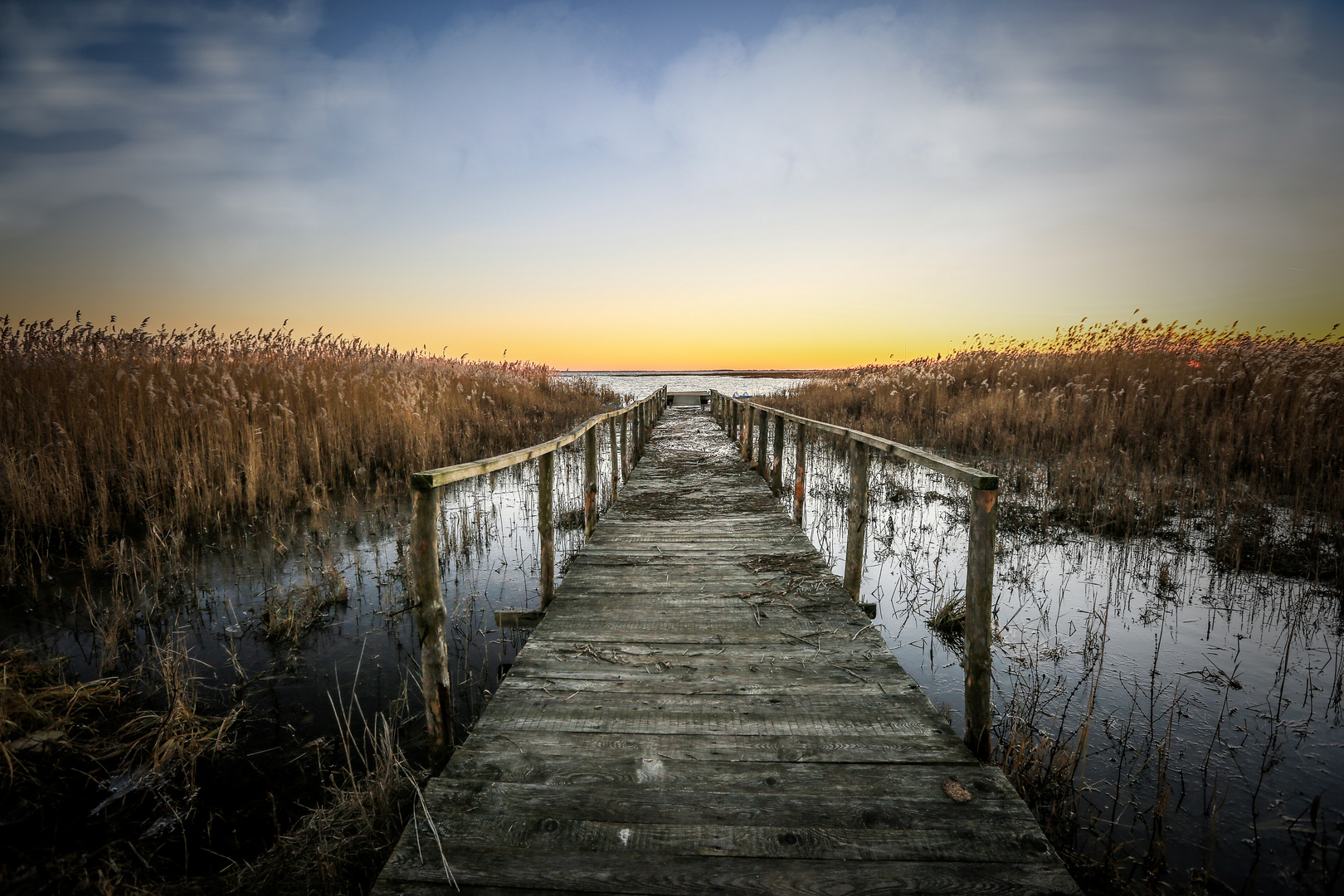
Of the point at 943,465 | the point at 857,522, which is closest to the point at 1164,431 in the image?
the point at 857,522

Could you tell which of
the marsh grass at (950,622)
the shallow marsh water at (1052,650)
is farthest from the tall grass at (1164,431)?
A: the marsh grass at (950,622)

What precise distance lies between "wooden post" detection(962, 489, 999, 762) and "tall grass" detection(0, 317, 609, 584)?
6290mm

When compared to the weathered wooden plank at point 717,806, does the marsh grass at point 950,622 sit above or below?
below

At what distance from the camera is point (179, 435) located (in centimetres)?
732

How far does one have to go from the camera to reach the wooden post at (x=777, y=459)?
289 inches

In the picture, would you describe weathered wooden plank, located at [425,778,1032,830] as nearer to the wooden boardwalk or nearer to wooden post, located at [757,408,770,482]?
the wooden boardwalk

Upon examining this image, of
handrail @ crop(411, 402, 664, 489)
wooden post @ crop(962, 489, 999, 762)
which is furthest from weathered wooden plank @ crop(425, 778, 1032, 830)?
handrail @ crop(411, 402, 664, 489)

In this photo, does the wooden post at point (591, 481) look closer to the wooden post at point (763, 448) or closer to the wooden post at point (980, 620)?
the wooden post at point (763, 448)

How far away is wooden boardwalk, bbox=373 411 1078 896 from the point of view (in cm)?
168

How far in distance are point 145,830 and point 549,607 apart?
2050 millimetres

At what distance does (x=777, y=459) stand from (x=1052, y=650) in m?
3.91

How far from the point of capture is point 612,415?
22.8ft

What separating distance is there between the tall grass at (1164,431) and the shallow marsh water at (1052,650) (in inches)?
26.7

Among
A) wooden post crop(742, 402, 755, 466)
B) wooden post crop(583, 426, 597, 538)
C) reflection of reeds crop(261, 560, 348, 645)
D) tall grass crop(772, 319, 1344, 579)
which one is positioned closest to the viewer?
reflection of reeds crop(261, 560, 348, 645)
